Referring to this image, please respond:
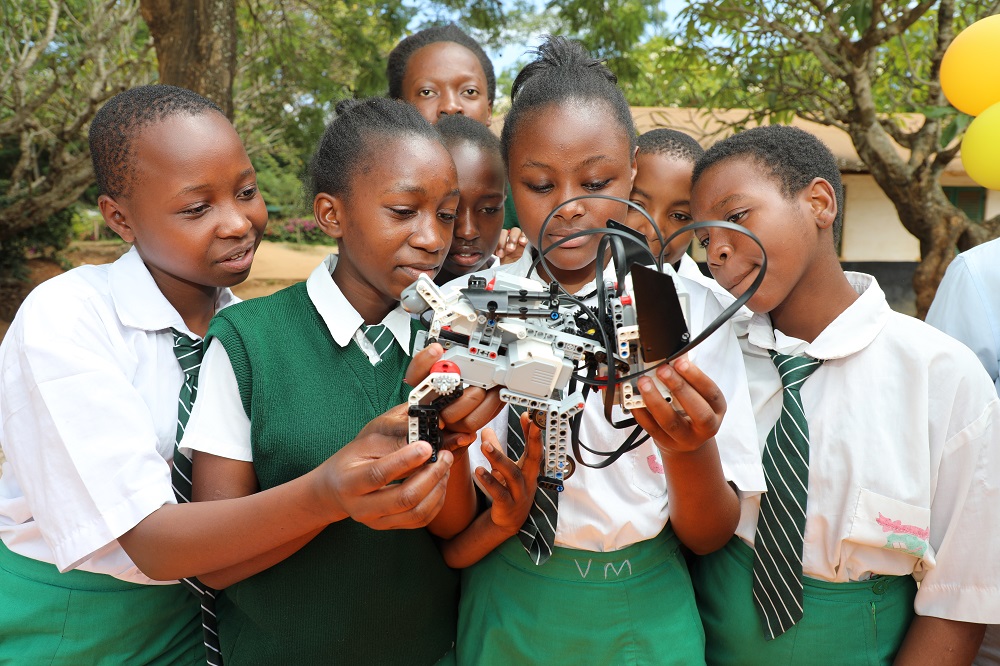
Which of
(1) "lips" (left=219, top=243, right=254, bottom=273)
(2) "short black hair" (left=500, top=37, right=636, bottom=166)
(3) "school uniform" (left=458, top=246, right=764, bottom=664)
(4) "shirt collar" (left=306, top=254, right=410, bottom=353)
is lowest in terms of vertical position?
(3) "school uniform" (left=458, top=246, right=764, bottom=664)

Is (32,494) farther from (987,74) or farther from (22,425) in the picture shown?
(987,74)

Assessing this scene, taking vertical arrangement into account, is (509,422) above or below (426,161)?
below

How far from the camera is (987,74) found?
3.59m

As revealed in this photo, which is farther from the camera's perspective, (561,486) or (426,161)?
(426,161)

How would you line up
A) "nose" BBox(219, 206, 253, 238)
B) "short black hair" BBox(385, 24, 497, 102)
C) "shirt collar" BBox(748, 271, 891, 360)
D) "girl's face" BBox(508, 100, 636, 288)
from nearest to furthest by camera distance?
"shirt collar" BBox(748, 271, 891, 360) < "nose" BBox(219, 206, 253, 238) < "girl's face" BBox(508, 100, 636, 288) < "short black hair" BBox(385, 24, 497, 102)

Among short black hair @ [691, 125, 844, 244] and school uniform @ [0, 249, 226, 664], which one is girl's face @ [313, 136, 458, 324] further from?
short black hair @ [691, 125, 844, 244]

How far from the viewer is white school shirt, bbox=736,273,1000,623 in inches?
85.0

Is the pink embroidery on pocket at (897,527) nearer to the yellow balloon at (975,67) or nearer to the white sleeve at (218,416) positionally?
the white sleeve at (218,416)

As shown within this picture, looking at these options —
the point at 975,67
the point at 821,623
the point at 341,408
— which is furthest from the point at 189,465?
the point at 975,67

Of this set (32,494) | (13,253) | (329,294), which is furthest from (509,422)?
(13,253)

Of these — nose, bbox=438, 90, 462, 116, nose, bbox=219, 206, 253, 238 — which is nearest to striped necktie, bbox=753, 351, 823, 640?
nose, bbox=219, 206, 253, 238

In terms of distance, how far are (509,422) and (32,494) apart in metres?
1.28

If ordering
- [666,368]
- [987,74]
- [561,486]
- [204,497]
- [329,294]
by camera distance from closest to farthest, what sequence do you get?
[666,368] < [561,486] < [204,497] < [329,294] < [987,74]

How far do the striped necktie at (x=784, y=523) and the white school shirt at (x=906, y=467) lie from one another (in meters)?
0.06
